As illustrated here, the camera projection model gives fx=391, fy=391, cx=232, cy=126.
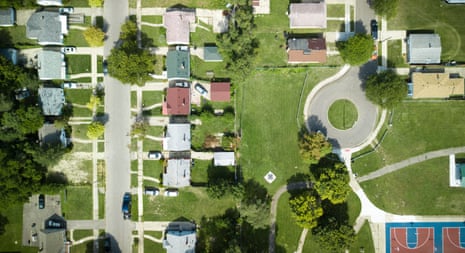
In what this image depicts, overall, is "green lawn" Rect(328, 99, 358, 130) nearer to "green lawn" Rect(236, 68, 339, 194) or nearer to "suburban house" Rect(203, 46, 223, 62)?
"green lawn" Rect(236, 68, 339, 194)

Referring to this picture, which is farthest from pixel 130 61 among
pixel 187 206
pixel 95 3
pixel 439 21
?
pixel 439 21

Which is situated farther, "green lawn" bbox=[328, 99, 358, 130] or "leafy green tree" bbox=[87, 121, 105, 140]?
"green lawn" bbox=[328, 99, 358, 130]

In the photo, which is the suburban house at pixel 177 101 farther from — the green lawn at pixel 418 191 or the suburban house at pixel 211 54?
the green lawn at pixel 418 191

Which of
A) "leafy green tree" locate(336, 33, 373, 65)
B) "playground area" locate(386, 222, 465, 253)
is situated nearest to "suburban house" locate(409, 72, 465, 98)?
"leafy green tree" locate(336, 33, 373, 65)

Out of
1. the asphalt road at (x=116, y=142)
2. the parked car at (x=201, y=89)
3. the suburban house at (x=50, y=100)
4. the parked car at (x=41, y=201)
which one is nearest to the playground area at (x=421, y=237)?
the parked car at (x=201, y=89)

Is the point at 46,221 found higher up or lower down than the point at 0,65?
lower down

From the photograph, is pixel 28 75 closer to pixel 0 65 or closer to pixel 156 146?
pixel 0 65

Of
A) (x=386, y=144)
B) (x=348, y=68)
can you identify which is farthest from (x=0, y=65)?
(x=386, y=144)
